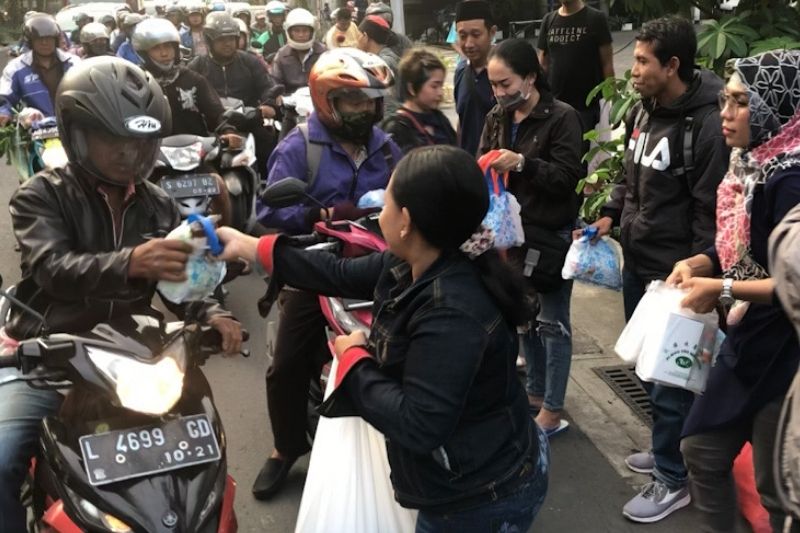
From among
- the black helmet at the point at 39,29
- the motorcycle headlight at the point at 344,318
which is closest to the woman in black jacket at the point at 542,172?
the motorcycle headlight at the point at 344,318

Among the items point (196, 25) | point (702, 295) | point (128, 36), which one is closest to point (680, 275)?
point (702, 295)

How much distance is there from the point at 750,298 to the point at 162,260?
172 centimetres

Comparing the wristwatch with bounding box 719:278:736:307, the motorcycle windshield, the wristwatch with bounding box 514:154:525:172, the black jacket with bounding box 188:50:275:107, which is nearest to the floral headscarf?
the wristwatch with bounding box 719:278:736:307

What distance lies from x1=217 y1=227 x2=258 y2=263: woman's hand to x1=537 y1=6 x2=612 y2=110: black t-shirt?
4.92 metres

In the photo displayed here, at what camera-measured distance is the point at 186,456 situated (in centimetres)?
239

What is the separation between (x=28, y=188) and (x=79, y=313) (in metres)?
0.42

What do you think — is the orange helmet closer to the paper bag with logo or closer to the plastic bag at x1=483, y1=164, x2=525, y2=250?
the plastic bag at x1=483, y1=164, x2=525, y2=250

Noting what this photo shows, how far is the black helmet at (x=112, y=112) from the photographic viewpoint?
8.61ft

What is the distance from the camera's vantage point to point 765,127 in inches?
110

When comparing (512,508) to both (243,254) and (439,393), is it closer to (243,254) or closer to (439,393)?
(439,393)

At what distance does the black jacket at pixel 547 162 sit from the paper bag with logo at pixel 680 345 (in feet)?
3.77

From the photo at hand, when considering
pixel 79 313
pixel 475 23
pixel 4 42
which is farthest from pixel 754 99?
Result: pixel 4 42

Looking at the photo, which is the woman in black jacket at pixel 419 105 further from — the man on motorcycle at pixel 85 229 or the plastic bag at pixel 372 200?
the man on motorcycle at pixel 85 229

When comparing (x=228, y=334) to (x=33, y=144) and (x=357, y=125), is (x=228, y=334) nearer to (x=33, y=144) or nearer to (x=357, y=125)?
(x=357, y=125)
